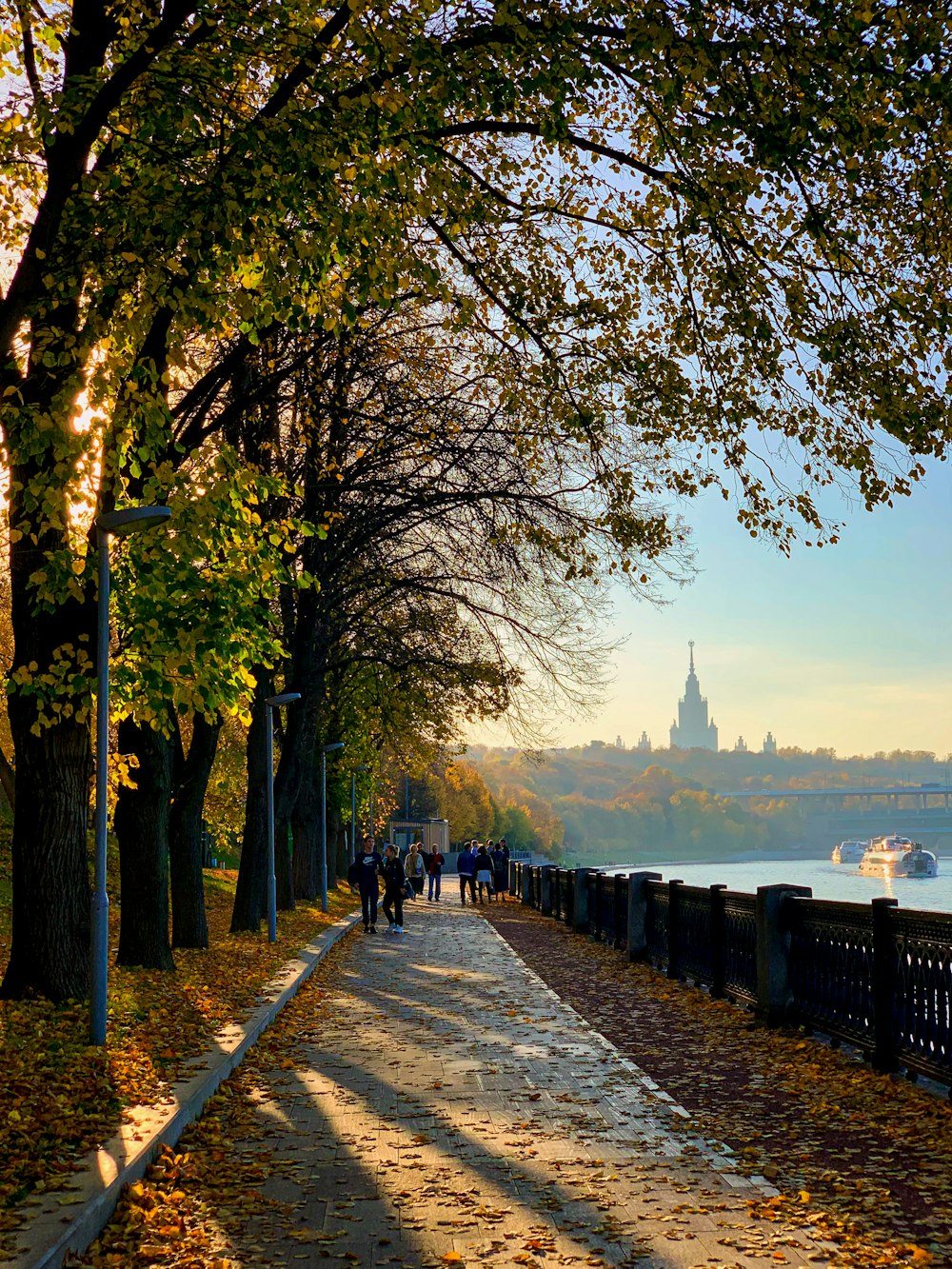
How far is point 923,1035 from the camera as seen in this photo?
952 cm

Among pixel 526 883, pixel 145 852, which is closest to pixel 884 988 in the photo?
pixel 145 852

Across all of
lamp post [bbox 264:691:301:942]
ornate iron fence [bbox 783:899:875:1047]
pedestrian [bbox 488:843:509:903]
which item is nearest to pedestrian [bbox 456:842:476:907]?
pedestrian [bbox 488:843:509:903]

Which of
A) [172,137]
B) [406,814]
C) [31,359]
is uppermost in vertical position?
[172,137]

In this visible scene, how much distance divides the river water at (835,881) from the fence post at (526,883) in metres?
4.50

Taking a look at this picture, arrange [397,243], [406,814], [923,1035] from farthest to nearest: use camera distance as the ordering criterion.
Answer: [406,814], [397,243], [923,1035]

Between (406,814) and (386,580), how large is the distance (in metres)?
58.4

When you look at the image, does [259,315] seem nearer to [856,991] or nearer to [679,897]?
[856,991]

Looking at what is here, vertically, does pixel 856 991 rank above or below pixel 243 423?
below

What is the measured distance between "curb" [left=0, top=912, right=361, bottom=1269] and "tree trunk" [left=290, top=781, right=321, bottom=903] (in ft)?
81.0

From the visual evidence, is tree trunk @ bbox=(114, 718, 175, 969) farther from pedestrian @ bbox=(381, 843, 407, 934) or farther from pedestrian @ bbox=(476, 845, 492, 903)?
pedestrian @ bbox=(476, 845, 492, 903)

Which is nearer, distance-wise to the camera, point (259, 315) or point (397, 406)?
point (259, 315)

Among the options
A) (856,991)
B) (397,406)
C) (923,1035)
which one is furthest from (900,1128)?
(397,406)

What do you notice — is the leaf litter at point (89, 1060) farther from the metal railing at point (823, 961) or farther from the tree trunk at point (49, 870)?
the metal railing at point (823, 961)

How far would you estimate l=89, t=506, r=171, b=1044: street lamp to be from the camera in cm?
1048
